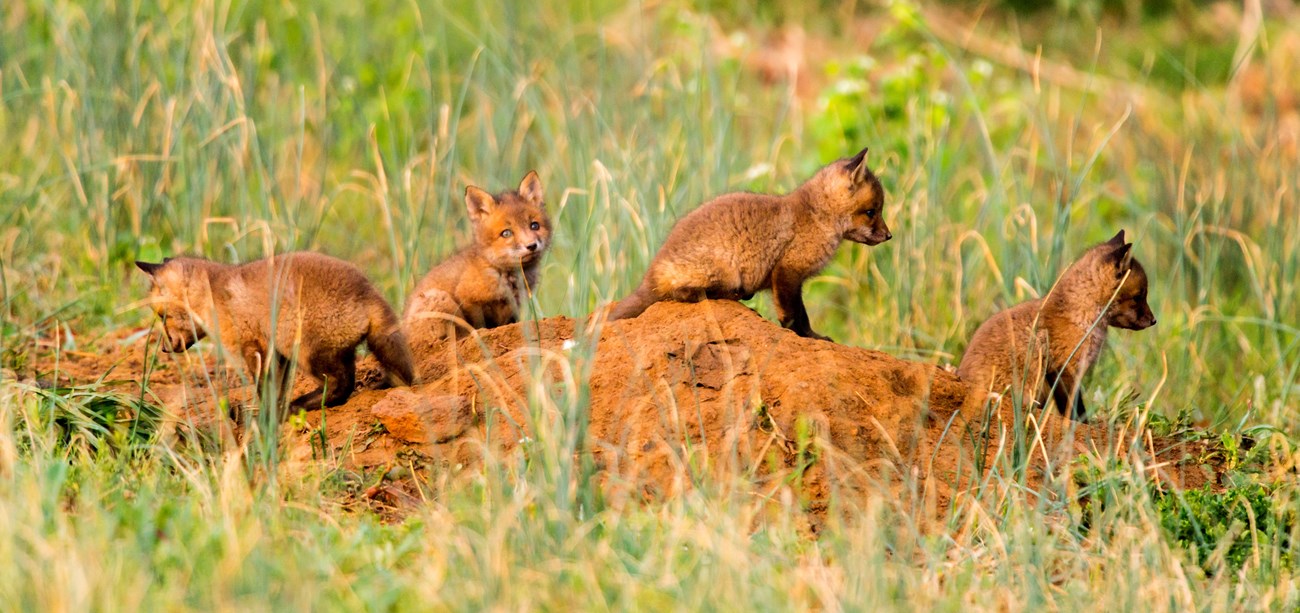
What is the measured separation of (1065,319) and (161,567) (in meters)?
4.04

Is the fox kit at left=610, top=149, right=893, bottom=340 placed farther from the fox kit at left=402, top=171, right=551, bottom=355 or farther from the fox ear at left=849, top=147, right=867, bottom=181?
the fox kit at left=402, top=171, right=551, bottom=355

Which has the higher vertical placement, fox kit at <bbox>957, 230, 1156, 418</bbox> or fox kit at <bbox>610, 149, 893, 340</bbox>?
fox kit at <bbox>610, 149, 893, 340</bbox>

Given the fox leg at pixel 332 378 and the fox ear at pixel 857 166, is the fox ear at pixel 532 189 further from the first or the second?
the fox ear at pixel 857 166

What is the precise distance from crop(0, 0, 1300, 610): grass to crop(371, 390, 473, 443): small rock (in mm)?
360

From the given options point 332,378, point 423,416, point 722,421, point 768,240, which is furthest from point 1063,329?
point 332,378

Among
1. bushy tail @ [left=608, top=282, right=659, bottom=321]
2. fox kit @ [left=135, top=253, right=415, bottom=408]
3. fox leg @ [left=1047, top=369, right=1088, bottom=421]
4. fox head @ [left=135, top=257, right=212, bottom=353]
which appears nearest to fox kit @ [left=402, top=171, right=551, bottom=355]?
bushy tail @ [left=608, top=282, right=659, bottom=321]

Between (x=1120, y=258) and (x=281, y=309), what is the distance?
3.69m

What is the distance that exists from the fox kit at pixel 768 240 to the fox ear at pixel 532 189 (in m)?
0.98

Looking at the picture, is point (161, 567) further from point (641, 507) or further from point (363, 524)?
point (641, 507)

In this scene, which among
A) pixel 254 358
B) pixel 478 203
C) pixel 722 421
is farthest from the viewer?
pixel 478 203

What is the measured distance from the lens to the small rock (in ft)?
18.7

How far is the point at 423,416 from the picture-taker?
225 inches

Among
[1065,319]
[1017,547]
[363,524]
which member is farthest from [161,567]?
[1065,319]

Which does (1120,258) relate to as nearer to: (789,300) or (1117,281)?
(1117,281)
